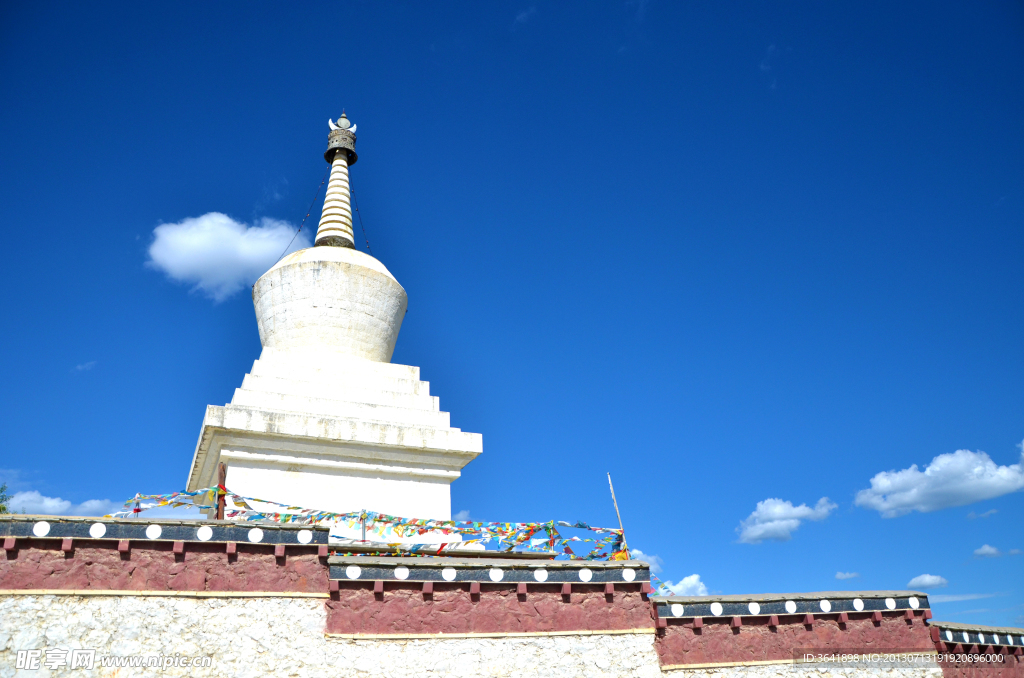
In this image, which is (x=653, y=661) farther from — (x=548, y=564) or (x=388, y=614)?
A: (x=388, y=614)

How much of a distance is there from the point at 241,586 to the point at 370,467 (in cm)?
333

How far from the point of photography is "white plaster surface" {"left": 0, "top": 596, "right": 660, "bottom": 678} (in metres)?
5.33

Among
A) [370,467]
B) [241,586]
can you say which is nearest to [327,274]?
[370,467]

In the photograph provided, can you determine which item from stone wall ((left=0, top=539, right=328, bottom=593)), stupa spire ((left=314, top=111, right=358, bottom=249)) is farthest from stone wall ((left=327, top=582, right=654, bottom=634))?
stupa spire ((left=314, top=111, right=358, bottom=249))

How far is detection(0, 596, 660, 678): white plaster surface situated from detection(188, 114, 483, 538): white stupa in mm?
2942

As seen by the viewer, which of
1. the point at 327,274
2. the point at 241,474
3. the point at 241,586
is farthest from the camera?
the point at 327,274

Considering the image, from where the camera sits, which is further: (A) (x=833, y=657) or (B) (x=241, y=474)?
(B) (x=241, y=474)

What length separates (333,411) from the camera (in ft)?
31.4

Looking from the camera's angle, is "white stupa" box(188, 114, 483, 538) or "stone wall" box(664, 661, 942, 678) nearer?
"stone wall" box(664, 661, 942, 678)

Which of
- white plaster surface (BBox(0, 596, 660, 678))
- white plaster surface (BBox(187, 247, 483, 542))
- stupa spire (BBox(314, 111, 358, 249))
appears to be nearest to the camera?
white plaster surface (BBox(0, 596, 660, 678))

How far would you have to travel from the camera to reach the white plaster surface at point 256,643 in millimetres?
5328

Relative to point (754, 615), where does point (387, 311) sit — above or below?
above

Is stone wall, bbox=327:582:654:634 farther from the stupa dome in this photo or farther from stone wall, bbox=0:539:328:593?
the stupa dome

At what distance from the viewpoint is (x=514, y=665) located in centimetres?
624
